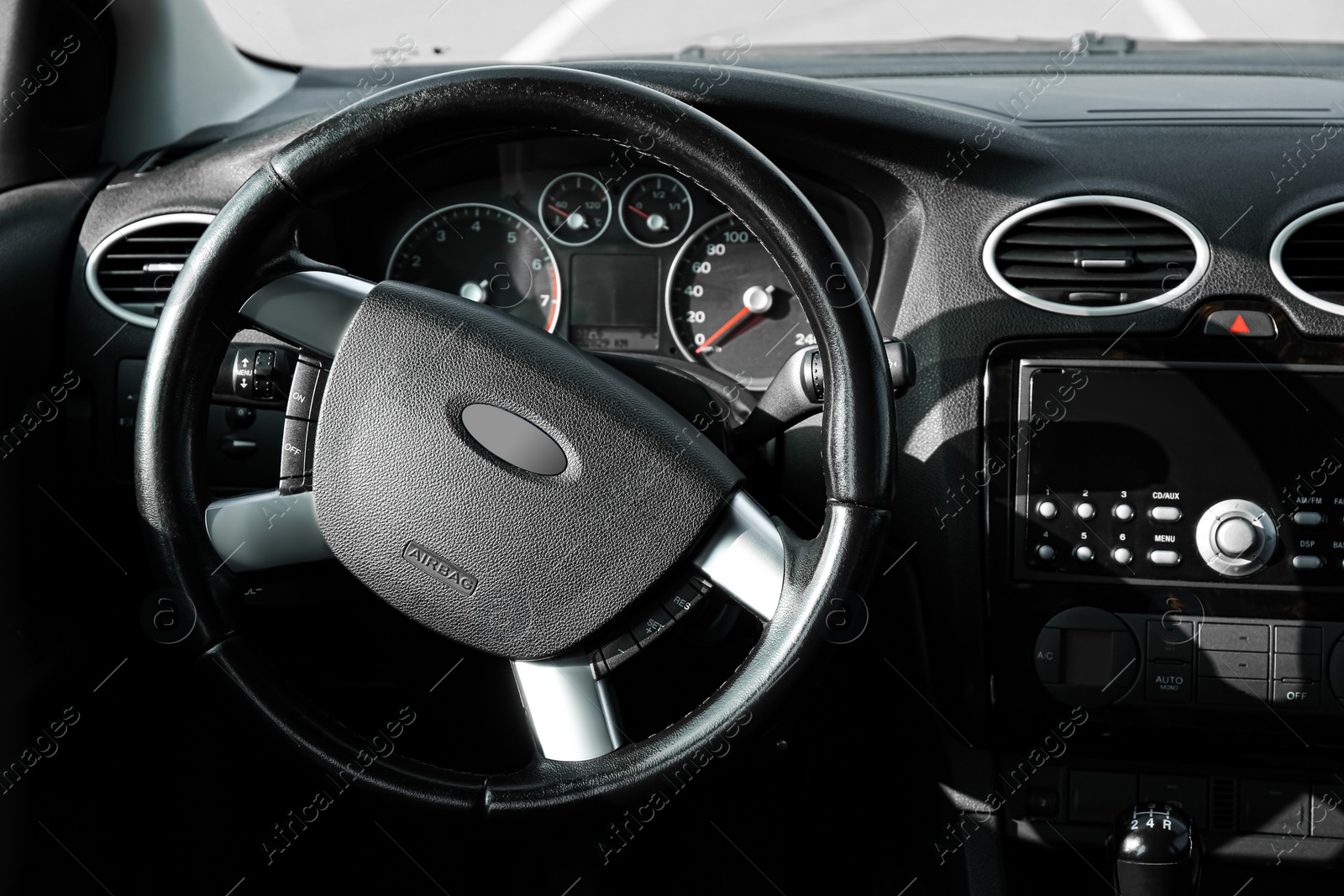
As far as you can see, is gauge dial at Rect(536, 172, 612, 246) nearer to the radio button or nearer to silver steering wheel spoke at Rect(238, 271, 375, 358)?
silver steering wheel spoke at Rect(238, 271, 375, 358)

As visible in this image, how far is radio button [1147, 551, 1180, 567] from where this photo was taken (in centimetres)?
130

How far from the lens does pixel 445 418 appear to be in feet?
3.52

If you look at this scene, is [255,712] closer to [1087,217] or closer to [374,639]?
[374,639]

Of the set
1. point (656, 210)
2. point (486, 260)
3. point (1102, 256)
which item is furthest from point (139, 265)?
point (1102, 256)

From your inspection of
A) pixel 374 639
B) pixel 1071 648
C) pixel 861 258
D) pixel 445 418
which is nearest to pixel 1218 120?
pixel 861 258

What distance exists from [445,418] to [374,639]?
564mm

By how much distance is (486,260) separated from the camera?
154 centimetres

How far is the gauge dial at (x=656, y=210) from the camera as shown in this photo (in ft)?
4.84

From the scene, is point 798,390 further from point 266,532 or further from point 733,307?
point 266,532

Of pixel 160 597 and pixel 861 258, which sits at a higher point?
pixel 861 258

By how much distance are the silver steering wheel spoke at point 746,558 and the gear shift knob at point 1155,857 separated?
486 mm

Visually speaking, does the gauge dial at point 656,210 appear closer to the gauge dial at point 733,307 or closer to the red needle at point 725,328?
the gauge dial at point 733,307

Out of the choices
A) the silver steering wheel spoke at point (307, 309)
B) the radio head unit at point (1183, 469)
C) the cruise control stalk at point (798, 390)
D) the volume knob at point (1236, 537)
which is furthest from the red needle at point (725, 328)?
the volume knob at point (1236, 537)

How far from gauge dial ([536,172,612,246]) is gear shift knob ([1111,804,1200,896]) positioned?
3.18ft
